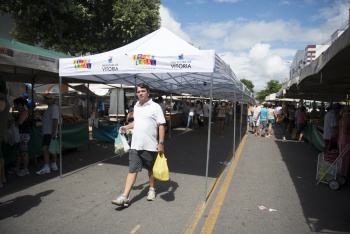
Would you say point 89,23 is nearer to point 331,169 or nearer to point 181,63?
point 181,63

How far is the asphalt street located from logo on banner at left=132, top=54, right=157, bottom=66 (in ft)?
8.11

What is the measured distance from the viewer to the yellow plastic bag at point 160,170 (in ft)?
14.5

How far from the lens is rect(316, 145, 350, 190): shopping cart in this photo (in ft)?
18.8

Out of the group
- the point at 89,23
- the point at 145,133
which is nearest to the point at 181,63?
the point at 145,133

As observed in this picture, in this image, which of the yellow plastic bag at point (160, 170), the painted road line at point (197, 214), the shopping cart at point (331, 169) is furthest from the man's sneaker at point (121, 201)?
the shopping cart at point (331, 169)

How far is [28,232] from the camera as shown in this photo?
Result: 3619mm

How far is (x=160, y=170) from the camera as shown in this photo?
4.45 meters

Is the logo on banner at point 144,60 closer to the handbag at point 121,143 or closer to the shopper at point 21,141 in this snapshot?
the handbag at point 121,143

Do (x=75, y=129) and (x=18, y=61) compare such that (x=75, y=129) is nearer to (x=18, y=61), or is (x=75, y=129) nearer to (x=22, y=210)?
(x=18, y=61)

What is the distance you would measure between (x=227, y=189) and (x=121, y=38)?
492 inches

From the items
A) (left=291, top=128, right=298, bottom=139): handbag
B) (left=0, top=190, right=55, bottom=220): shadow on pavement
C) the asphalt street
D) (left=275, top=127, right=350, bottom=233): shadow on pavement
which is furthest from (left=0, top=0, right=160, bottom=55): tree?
(left=275, top=127, right=350, bottom=233): shadow on pavement

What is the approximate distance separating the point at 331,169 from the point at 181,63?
400cm

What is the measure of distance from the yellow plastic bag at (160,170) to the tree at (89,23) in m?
11.3

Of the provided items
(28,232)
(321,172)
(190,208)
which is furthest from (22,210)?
(321,172)
